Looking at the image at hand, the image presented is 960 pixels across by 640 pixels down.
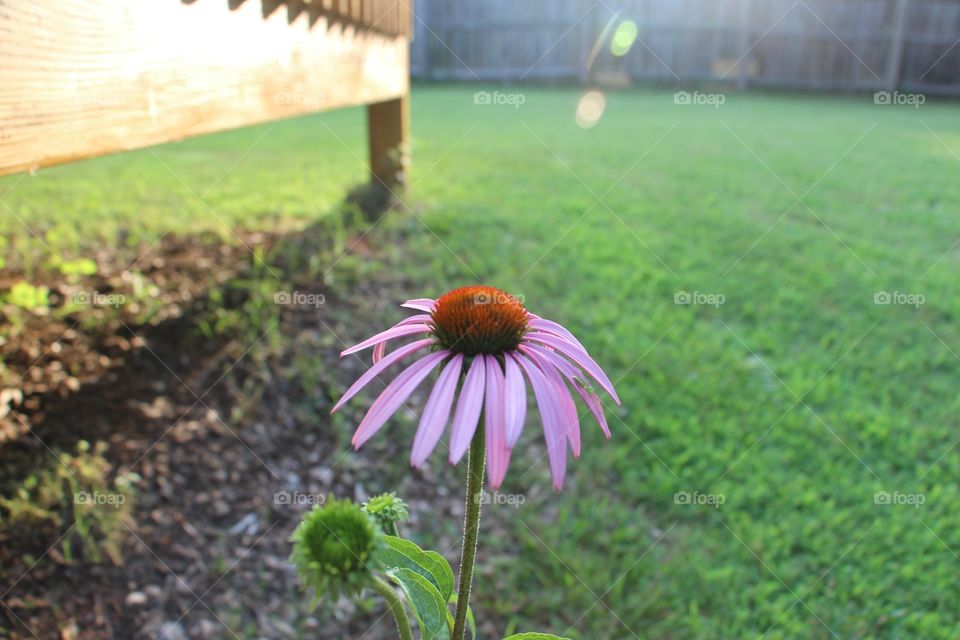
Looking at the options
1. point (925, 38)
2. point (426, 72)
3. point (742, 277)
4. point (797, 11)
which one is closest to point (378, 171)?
point (742, 277)

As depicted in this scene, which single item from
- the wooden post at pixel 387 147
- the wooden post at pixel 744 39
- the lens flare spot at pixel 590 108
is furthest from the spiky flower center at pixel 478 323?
the wooden post at pixel 744 39

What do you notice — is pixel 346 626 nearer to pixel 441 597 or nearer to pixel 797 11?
pixel 441 597

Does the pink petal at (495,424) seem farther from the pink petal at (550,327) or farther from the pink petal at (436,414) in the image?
the pink petal at (550,327)

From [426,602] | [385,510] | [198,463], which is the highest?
[385,510]

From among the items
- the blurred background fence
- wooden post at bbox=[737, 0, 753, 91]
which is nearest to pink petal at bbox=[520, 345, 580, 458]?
the blurred background fence

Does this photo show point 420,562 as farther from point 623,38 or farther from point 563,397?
point 623,38

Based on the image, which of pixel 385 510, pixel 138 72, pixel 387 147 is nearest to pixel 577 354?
pixel 385 510

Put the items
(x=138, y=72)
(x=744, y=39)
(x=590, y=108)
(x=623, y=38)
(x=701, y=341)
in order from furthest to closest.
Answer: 1. (x=623, y=38)
2. (x=744, y=39)
3. (x=590, y=108)
4. (x=701, y=341)
5. (x=138, y=72)
